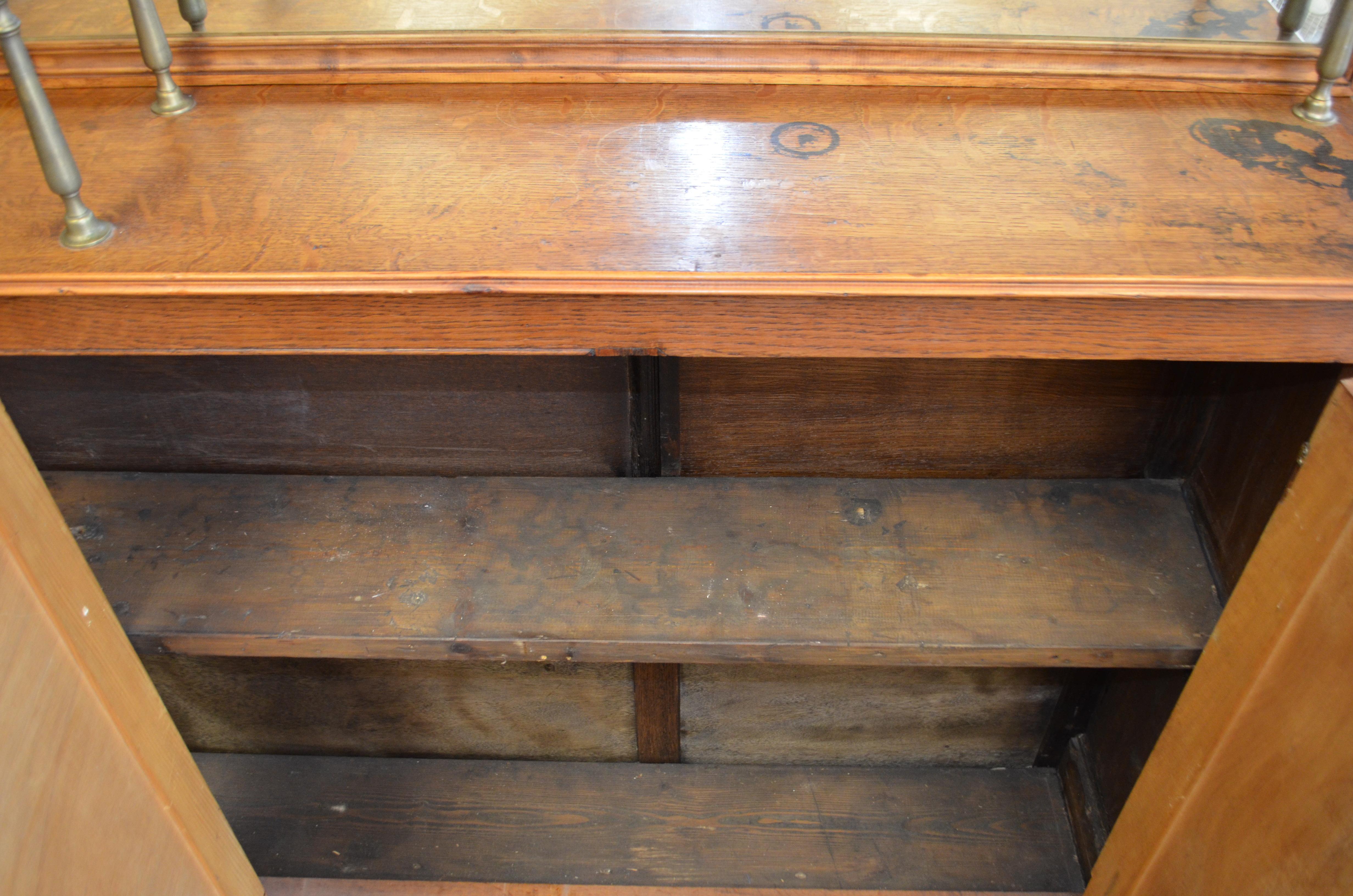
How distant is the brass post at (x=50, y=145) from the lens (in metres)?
0.82

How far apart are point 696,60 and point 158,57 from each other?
589 millimetres

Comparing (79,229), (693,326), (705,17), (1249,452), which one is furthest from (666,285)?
(1249,452)

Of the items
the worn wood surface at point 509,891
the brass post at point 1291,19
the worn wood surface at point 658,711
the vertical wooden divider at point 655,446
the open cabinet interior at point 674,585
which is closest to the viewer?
the brass post at point 1291,19

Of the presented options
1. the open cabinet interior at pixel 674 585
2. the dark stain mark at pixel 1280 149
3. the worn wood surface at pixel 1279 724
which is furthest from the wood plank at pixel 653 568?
the dark stain mark at pixel 1280 149

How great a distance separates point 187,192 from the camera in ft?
3.17

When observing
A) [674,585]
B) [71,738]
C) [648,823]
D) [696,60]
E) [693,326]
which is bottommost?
[648,823]

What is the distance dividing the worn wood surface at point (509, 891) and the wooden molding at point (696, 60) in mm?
1193

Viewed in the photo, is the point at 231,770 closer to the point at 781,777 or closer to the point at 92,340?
the point at 781,777

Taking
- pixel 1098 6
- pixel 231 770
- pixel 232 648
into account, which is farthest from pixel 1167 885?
pixel 231 770

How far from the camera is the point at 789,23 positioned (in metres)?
1.13

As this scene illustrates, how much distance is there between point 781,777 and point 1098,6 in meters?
1.33

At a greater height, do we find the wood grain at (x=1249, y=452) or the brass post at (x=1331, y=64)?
the brass post at (x=1331, y=64)

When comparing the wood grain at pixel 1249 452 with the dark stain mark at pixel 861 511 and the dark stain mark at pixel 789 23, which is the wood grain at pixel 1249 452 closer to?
the dark stain mark at pixel 861 511

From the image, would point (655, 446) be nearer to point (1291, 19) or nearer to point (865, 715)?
point (865, 715)
